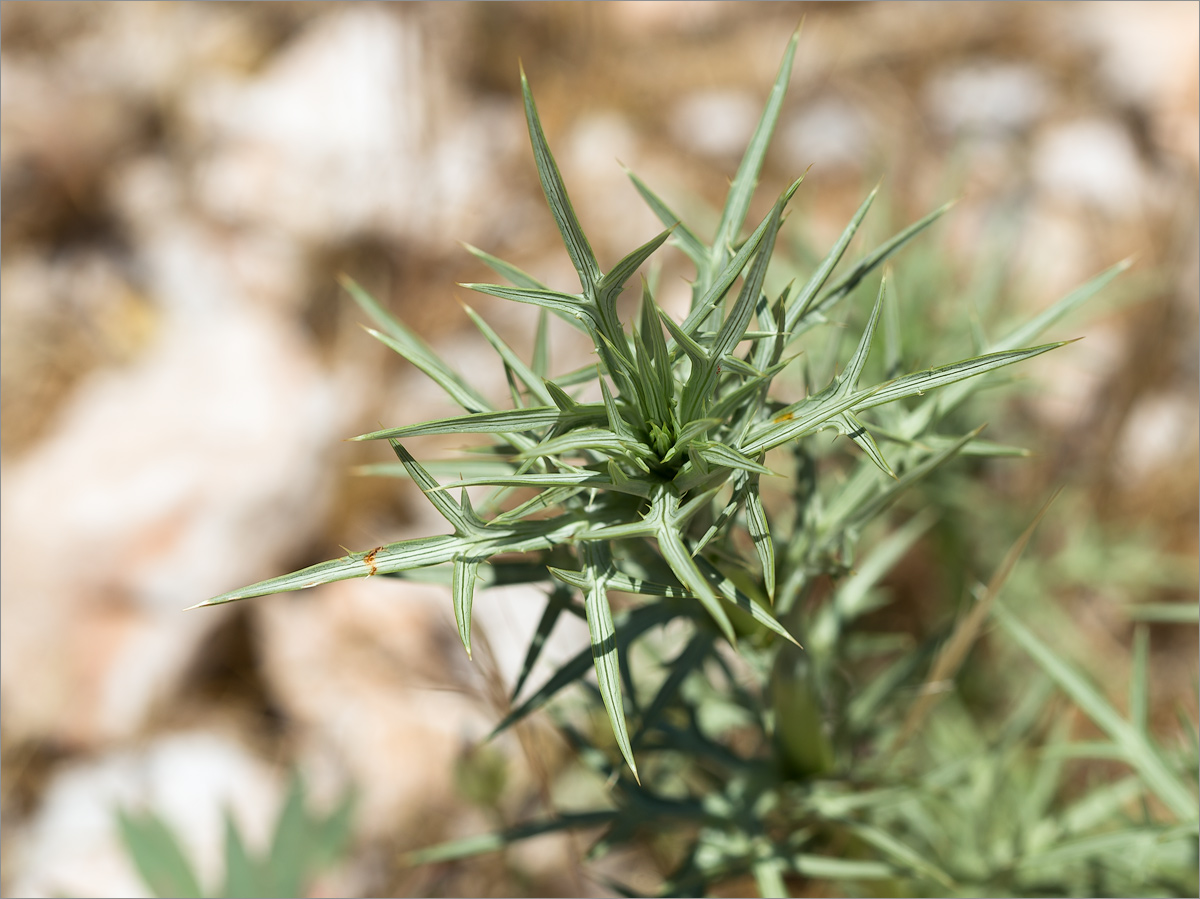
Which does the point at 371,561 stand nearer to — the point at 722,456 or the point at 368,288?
the point at 722,456

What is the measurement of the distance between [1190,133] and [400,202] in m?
2.25

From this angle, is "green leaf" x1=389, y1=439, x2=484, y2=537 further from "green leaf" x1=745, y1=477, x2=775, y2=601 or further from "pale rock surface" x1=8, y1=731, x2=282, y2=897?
"pale rock surface" x1=8, y1=731, x2=282, y2=897

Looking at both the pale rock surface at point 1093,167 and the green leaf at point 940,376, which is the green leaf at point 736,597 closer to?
the green leaf at point 940,376

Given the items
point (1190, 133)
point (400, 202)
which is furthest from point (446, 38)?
point (1190, 133)

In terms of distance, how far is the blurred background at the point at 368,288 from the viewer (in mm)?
1805

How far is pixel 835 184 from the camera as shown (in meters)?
2.47

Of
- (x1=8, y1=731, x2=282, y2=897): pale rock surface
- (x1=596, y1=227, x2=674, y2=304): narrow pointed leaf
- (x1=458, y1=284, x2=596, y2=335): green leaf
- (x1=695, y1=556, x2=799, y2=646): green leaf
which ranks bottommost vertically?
(x1=8, y1=731, x2=282, y2=897): pale rock surface

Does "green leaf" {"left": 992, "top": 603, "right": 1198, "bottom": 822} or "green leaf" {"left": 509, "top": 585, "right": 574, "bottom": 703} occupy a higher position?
"green leaf" {"left": 509, "top": 585, "right": 574, "bottom": 703}

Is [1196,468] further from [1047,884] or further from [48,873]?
[48,873]

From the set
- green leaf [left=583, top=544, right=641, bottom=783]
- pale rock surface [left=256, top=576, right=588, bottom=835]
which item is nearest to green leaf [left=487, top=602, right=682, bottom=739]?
green leaf [left=583, top=544, right=641, bottom=783]

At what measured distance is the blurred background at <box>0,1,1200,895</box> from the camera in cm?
180

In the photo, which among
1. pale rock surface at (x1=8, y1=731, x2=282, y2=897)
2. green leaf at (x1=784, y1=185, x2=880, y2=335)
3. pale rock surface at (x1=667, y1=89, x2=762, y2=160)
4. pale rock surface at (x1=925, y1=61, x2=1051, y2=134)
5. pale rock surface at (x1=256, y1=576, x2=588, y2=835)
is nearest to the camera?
green leaf at (x1=784, y1=185, x2=880, y2=335)

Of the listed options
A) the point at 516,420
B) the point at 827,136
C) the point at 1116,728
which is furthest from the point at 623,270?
the point at 827,136

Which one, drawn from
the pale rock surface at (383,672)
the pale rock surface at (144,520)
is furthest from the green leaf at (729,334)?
the pale rock surface at (144,520)
